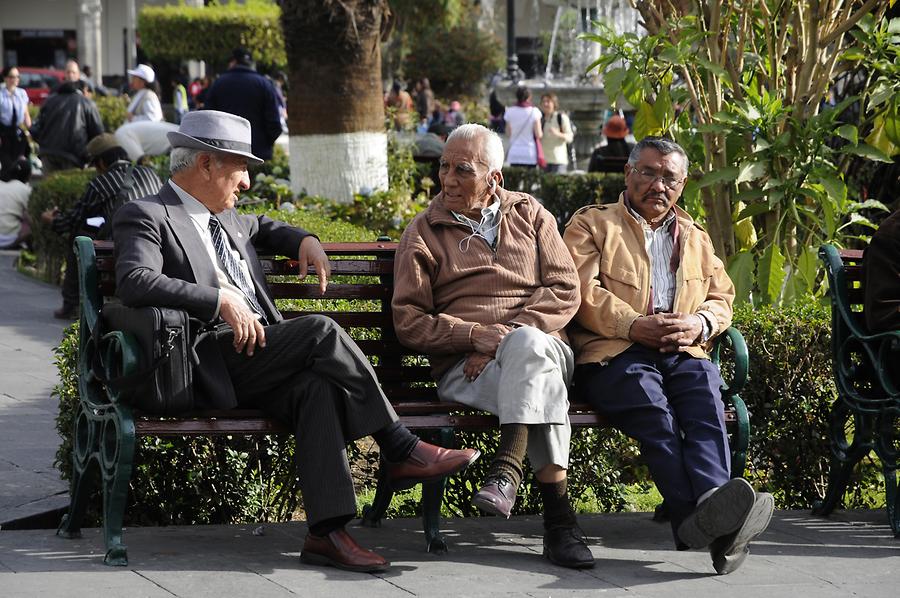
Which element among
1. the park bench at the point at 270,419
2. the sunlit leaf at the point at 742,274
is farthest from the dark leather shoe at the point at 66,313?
the sunlit leaf at the point at 742,274

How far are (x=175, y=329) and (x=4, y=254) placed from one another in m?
9.37

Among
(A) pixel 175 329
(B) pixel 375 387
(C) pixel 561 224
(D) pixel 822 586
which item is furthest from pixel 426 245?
(C) pixel 561 224

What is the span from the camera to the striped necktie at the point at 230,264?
195 inches

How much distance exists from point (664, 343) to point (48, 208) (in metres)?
8.20

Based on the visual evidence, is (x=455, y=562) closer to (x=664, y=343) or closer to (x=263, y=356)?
(x=263, y=356)

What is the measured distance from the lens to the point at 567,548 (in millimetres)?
4676

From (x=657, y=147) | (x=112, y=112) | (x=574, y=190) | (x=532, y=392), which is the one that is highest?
(x=112, y=112)

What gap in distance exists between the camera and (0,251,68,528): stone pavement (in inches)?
217

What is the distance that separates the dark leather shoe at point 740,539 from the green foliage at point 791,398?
1109 mm

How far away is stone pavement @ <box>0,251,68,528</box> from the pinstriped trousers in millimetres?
1170

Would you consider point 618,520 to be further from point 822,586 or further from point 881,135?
point 881,135

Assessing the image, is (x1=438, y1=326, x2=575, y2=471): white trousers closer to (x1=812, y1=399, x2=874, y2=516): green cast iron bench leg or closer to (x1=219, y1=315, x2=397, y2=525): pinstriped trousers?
(x1=219, y1=315, x2=397, y2=525): pinstriped trousers

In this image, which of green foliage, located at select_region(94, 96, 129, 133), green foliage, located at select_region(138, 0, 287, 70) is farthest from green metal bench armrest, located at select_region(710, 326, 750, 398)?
green foliage, located at select_region(138, 0, 287, 70)

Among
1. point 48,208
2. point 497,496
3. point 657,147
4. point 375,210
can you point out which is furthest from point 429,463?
point 48,208
